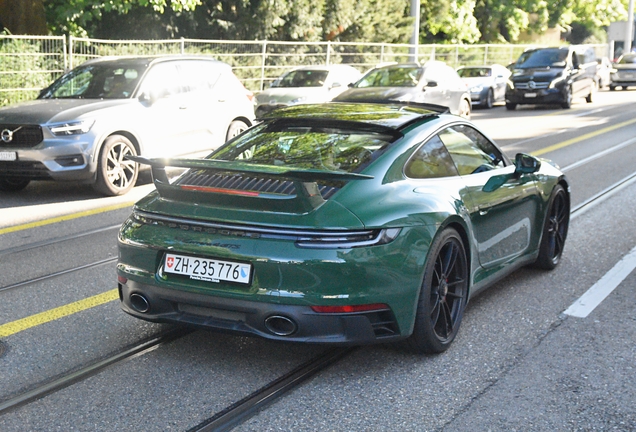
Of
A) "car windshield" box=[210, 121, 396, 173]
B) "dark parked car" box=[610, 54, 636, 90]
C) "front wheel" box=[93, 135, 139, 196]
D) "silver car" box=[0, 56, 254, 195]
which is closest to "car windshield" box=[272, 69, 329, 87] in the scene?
"silver car" box=[0, 56, 254, 195]

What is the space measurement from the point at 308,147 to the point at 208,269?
117cm

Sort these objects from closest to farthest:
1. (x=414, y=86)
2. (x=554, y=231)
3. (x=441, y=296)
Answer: (x=441, y=296), (x=554, y=231), (x=414, y=86)

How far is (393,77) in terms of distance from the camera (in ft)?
65.7

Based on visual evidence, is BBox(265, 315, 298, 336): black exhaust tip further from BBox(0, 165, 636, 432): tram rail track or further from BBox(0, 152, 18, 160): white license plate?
BBox(0, 152, 18, 160): white license plate

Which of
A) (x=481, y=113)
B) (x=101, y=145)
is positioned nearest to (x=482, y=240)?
(x=101, y=145)

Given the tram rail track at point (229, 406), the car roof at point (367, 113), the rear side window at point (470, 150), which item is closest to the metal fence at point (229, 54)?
the car roof at point (367, 113)

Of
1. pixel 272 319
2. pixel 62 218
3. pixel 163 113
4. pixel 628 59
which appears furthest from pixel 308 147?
pixel 628 59

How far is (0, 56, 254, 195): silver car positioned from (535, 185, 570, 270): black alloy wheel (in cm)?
595

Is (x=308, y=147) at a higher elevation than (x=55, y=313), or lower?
higher

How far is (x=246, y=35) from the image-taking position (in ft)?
97.9

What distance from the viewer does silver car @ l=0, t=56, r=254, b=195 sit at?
10570mm

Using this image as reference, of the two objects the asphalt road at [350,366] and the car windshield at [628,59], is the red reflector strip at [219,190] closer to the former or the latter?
the asphalt road at [350,366]

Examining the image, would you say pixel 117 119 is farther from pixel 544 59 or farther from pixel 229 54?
pixel 544 59

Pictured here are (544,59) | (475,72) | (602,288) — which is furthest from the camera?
(475,72)
